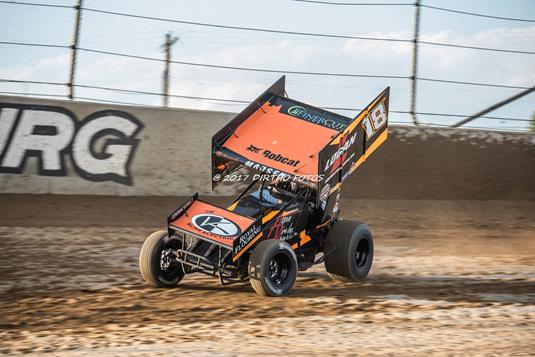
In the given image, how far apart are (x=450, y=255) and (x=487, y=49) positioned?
5.61m

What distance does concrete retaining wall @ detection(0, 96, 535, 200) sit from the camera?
13641 mm

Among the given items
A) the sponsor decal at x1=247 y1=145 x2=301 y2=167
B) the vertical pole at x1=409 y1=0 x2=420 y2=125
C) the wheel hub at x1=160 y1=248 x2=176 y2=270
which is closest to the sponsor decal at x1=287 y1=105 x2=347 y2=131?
the sponsor decal at x1=247 y1=145 x2=301 y2=167

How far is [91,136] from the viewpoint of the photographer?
14.0 meters

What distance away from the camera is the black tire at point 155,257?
8.99m

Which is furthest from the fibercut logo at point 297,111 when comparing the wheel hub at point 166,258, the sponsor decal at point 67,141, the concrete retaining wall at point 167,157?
the sponsor decal at point 67,141

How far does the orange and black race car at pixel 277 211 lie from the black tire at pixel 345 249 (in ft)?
0.04

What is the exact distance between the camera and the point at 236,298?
28.6 feet

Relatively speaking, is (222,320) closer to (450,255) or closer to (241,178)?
(450,255)

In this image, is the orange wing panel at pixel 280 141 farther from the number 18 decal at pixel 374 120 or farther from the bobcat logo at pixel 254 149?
the number 18 decal at pixel 374 120

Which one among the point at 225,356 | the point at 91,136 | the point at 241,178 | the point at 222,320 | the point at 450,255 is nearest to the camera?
the point at 225,356

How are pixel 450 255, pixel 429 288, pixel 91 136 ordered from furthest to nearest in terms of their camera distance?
1. pixel 91 136
2. pixel 450 255
3. pixel 429 288

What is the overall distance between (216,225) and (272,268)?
0.82 metres

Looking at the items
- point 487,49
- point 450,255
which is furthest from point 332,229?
point 487,49

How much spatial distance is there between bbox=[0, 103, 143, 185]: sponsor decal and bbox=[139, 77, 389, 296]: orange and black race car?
451 cm
